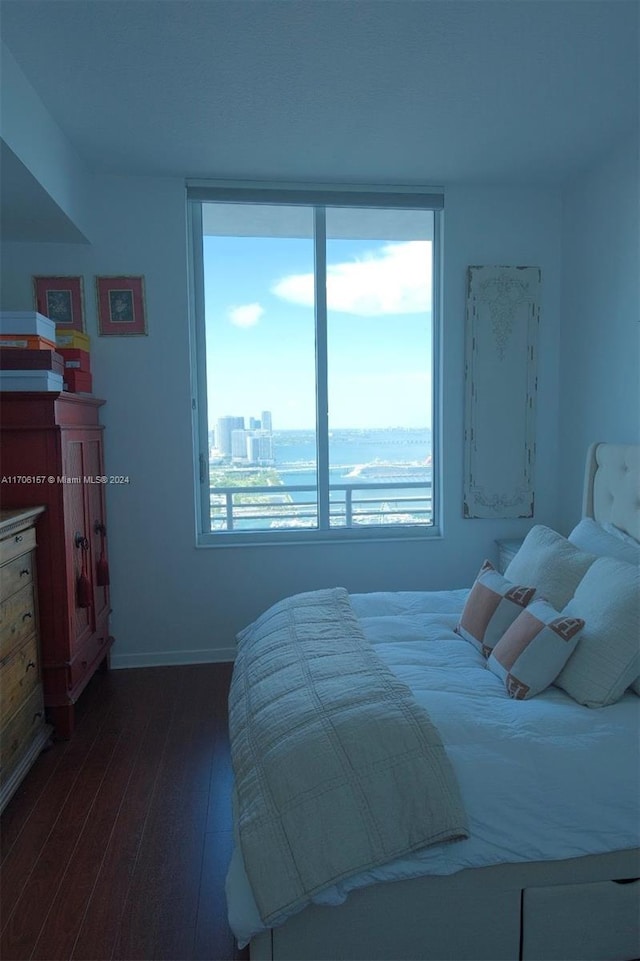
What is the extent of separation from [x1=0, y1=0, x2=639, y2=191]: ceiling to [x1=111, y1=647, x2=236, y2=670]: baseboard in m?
2.65

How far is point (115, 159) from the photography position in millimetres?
2965

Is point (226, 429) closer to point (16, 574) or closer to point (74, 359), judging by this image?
point (74, 359)

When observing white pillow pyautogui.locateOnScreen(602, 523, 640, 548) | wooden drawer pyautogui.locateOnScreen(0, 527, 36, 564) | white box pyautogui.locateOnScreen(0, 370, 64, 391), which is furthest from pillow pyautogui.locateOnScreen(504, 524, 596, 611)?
white box pyautogui.locateOnScreen(0, 370, 64, 391)

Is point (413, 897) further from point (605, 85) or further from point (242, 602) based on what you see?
point (605, 85)

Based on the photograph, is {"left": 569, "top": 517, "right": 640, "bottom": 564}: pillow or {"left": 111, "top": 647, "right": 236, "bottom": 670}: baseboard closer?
{"left": 569, "top": 517, "right": 640, "bottom": 564}: pillow

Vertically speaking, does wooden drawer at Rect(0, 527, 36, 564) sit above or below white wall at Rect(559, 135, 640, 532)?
below

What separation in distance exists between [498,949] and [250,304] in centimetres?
311

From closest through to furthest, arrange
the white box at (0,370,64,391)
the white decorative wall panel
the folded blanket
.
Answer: the folded blanket → the white box at (0,370,64,391) → the white decorative wall panel

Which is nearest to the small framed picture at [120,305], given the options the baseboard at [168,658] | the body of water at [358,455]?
the body of water at [358,455]

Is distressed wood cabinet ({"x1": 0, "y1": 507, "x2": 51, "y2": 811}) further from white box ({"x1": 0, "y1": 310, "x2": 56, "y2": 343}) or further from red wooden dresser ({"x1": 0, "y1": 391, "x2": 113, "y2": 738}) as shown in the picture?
white box ({"x1": 0, "y1": 310, "x2": 56, "y2": 343})

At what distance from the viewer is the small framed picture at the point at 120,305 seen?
3219 millimetres

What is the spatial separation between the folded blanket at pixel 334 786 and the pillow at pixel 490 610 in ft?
1.71

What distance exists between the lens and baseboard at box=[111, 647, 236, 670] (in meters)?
3.37

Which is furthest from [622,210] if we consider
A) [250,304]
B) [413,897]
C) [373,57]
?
[413,897]
